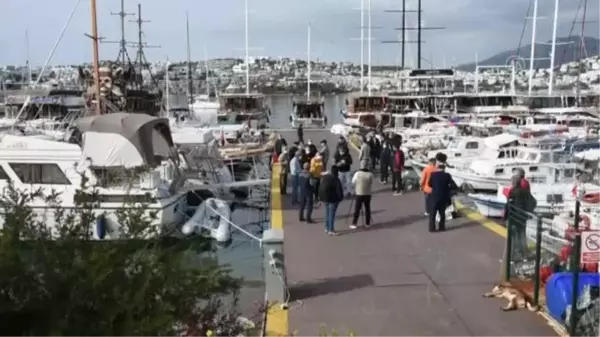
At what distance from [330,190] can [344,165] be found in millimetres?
5039

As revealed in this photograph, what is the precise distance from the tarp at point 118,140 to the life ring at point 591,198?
39.4 feet

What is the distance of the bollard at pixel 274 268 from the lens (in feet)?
30.5

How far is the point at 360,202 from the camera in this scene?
567 inches

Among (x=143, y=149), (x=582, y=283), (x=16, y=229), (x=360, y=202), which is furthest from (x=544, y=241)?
(x=143, y=149)

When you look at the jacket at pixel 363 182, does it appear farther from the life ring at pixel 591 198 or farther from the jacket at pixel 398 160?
the life ring at pixel 591 198

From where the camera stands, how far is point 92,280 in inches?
158

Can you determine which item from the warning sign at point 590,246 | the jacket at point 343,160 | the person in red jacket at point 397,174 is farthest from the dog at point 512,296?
the person in red jacket at point 397,174

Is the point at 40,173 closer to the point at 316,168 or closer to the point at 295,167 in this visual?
the point at 295,167

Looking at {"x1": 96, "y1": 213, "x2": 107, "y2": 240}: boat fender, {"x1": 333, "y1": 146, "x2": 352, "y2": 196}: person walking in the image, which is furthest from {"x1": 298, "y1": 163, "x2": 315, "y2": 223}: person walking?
{"x1": 96, "y1": 213, "x2": 107, "y2": 240}: boat fender

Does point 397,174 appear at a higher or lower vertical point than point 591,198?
higher

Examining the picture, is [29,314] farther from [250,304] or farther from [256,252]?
[256,252]

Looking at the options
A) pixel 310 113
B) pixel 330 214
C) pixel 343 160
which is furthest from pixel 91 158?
pixel 310 113

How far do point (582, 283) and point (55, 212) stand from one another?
19.0 feet

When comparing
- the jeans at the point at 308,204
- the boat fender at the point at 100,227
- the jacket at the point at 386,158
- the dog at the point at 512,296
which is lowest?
the dog at the point at 512,296
